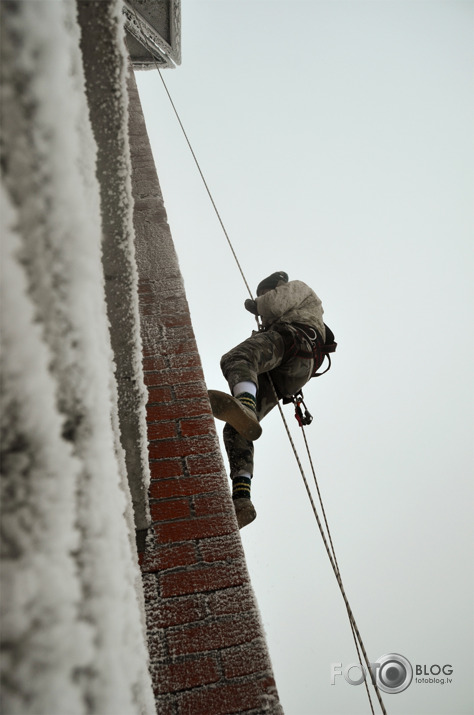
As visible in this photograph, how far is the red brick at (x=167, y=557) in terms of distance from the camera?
1.19m

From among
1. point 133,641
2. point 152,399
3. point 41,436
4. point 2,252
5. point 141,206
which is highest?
point 141,206

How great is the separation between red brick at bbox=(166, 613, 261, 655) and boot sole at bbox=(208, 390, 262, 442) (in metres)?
0.93

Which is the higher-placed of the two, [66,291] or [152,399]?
[152,399]

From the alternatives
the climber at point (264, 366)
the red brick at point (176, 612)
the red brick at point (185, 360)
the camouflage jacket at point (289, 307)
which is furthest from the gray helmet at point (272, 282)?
the red brick at point (176, 612)

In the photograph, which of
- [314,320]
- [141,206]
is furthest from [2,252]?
[314,320]

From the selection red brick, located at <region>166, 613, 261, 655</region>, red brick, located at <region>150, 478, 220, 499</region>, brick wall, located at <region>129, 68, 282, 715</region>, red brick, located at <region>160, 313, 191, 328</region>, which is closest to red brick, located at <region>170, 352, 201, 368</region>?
brick wall, located at <region>129, 68, 282, 715</region>

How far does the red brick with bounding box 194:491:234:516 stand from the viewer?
1289mm

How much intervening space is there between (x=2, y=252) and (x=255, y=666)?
113 cm

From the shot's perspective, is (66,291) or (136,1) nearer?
(66,291)

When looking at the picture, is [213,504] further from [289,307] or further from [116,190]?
[289,307]

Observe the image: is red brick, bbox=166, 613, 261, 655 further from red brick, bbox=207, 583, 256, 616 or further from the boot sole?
the boot sole

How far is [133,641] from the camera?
376 millimetres

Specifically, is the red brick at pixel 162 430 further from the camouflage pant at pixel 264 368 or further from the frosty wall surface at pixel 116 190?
the camouflage pant at pixel 264 368

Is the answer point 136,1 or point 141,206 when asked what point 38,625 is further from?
point 136,1
